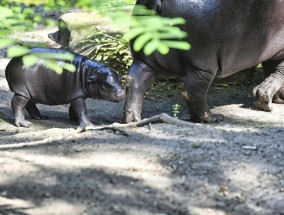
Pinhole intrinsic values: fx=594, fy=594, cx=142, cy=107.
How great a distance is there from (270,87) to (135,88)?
55.4 inches

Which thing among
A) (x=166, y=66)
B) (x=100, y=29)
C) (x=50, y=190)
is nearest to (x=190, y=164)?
(x=50, y=190)

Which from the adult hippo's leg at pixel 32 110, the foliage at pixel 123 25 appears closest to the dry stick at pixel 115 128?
the foliage at pixel 123 25

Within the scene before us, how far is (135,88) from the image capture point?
548cm

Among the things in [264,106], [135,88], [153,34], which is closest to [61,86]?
[135,88]

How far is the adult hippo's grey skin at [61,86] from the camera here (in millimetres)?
5453

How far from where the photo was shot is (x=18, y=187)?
285 centimetres

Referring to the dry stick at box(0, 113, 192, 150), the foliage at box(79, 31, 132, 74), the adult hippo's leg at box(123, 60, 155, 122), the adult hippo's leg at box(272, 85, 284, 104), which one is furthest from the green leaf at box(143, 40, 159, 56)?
the foliage at box(79, 31, 132, 74)

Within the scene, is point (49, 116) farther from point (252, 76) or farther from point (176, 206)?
point (176, 206)

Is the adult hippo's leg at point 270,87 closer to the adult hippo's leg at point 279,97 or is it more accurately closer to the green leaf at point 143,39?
the adult hippo's leg at point 279,97

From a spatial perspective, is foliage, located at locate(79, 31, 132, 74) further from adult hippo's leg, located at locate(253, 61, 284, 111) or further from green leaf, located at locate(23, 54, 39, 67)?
green leaf, located at locate(23, 54, 39, 67)

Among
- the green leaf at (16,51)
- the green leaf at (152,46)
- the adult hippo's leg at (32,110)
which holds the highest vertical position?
the green leaf at (152,46)

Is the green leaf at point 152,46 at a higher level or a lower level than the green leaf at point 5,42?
higher

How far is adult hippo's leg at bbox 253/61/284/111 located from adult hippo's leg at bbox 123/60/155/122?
115 centimetres

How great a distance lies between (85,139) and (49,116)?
2.52 m
